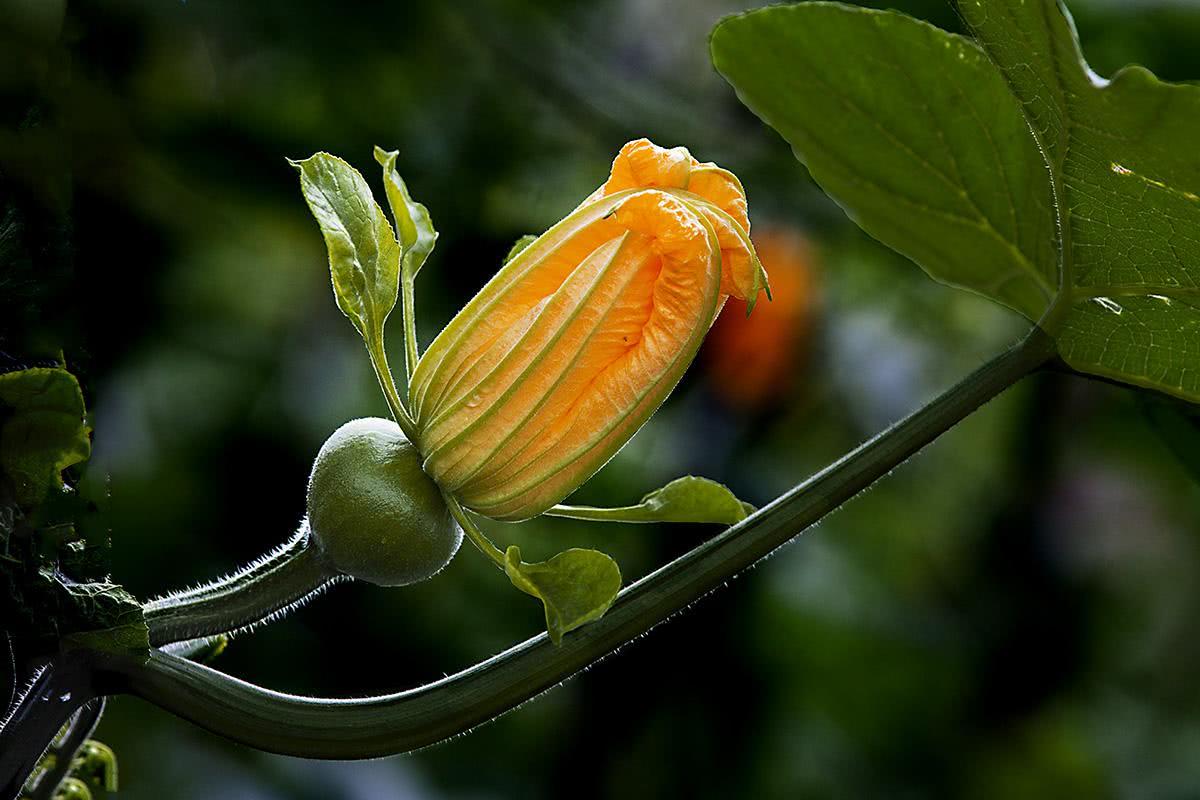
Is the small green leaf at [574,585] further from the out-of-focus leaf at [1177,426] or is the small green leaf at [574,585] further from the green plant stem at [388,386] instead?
the out-of-focus leaf at [1177,426]

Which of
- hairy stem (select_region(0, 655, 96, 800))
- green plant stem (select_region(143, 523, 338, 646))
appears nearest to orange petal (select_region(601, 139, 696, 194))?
green plant stem (select_region(143, 523, 338, 646))

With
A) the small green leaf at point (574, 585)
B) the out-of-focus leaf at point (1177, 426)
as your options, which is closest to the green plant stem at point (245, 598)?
the small green leaf at point (574, 585)

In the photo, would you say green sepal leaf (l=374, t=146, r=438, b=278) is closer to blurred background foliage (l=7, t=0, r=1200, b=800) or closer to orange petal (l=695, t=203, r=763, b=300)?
orange petal (l=695, t=203, r=763, b=300)

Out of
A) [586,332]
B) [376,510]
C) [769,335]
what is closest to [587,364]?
[586,332]

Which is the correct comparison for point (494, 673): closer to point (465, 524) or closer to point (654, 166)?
point (465, 524)

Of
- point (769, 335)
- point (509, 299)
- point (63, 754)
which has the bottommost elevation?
point (769, 335)

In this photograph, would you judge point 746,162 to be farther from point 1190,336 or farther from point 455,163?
point 1190,336
